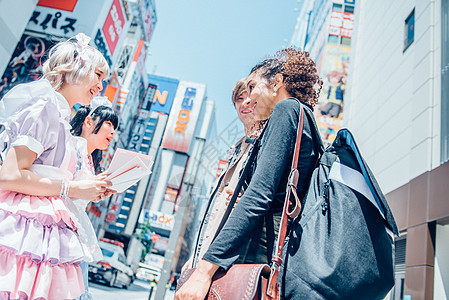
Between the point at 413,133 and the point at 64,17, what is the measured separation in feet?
26.9

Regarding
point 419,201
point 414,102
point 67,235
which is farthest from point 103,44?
point 67,235

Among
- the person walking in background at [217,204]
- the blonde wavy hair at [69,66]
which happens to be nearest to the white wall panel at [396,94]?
the person walking in background at [217,204]

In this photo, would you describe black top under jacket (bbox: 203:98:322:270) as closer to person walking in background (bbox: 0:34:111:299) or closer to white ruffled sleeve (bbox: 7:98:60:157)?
person walking in background (bbox: 0:34:111:299)

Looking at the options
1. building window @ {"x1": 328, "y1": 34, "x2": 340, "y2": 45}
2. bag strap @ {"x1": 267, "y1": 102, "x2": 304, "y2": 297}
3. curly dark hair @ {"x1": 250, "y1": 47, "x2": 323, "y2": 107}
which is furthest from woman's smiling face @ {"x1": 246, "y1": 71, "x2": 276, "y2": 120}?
building window @ {"x1": 328, "y1": 34, "x2": 340, "y2": 45}

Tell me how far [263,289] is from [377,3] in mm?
12154

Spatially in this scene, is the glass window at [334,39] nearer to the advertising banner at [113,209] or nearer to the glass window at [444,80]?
the glass window at [444,80]

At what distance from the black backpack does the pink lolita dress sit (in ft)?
2.90

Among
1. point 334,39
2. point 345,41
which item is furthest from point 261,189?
point 345,41

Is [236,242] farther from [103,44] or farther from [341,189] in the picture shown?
[103,44]

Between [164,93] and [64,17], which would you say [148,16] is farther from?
[164,93]

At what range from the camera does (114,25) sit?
32.9 feet

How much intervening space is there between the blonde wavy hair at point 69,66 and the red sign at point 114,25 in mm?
8252

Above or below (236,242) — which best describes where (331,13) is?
above

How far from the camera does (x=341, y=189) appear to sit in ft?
3.47
